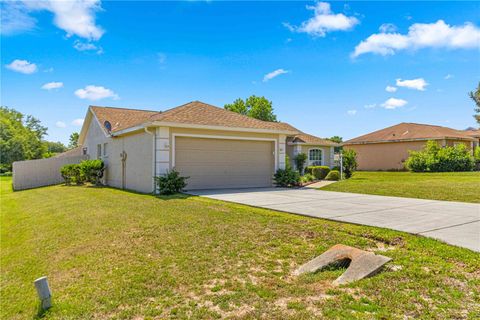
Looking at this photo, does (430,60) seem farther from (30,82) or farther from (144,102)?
(30,82)

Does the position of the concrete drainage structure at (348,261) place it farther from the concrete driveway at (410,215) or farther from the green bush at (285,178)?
the green bush at (285,178)

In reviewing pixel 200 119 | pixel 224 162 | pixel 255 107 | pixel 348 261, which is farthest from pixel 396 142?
pixel 348 261

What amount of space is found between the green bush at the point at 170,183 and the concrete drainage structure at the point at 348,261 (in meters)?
8.14

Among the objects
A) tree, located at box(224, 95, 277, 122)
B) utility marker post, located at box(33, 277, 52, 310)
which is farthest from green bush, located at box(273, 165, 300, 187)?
tree, located at box(224, 95, 277, 122)

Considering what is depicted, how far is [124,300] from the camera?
3666mm

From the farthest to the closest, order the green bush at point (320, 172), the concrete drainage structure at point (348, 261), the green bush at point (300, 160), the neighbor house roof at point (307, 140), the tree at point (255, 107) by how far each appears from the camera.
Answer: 1. the tree at point (255, 107)
2. the neighbor house roof at point (307, 140)
3. the green bush at point (300, 160)
4. the green bush at point (320, 172)
5. the concrete drainage structure at point (348, 261)

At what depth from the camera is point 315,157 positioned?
22.5 meters

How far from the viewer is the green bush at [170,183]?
11.7 metres

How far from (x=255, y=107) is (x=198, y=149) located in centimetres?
2967

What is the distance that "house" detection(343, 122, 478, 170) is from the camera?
79.6 ft

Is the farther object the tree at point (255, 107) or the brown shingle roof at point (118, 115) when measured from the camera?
the tree at point (255, 107)

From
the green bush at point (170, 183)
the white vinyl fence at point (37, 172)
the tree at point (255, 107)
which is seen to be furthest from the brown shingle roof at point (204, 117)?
the tree at point (255, 107)

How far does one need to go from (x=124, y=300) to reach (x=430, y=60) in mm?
17006

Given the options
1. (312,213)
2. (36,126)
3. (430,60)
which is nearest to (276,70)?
(430,60)
